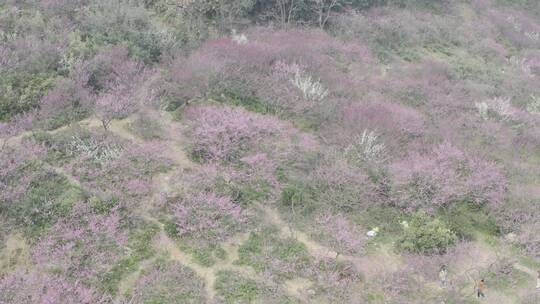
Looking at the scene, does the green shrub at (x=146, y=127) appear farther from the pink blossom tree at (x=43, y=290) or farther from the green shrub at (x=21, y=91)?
the pink blossom tree at (x=43, y=290)

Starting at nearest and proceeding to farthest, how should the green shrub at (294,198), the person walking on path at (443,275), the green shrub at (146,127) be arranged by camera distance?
the person walking on path at (443,275) → the green shrub at (294,198) → the green shrub at (146,127)

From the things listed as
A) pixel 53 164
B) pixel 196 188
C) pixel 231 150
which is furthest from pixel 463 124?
pixel 53 164

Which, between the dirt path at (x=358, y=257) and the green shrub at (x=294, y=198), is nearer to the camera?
the dirt path at (x=358, y=257)

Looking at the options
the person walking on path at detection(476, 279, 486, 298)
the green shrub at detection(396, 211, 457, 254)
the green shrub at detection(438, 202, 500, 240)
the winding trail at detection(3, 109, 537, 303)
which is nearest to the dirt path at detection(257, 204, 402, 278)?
the winding trail at detection(3, 109, 537, 303)

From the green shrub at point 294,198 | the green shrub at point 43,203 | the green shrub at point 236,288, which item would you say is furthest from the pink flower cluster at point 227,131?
the green shrub at point 236,288

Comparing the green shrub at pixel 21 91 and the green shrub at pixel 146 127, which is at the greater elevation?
the green shrub at pixel 21 91

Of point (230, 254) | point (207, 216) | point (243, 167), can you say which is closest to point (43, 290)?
point (207, 216)

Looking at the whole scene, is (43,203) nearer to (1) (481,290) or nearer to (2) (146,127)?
(2) (146,127)
